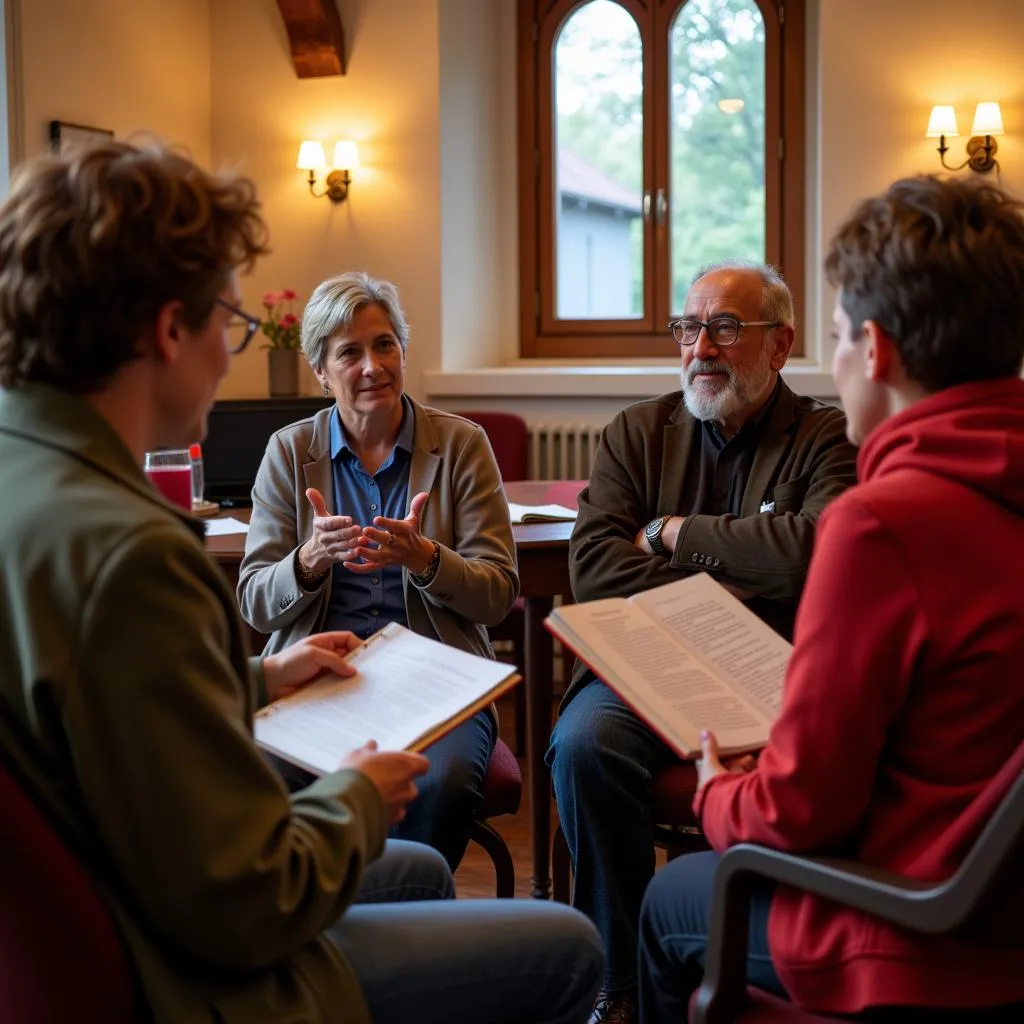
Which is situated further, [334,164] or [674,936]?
[334,164]

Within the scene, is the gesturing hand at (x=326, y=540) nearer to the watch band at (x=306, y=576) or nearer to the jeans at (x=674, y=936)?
the watch band at (x=306, y=576)

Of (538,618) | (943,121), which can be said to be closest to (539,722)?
(538,618)

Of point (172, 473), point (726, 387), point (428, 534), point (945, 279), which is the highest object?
point (945, 279)

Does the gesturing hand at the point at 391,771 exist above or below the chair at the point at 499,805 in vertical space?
above

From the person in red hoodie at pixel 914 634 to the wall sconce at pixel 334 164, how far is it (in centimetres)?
390

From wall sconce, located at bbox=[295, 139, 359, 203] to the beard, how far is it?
2924mm

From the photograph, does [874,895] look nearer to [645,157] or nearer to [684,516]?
[684,516]

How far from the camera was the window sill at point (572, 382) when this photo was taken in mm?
4578

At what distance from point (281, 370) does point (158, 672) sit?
412 cm

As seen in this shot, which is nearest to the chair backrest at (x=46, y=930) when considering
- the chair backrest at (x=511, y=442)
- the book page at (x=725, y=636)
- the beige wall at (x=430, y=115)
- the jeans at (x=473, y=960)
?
the jeans at (x=473, y=960)

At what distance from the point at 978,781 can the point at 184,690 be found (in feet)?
2.40

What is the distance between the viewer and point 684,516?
2.41 m

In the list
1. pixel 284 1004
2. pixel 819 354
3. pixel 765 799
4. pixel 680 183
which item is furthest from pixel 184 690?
pixel 680 183

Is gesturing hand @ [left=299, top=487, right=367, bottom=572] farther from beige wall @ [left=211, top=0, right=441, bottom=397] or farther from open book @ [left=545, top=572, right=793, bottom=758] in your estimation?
beige wall @ [left=211, top=0, right=441, bottom=397]
